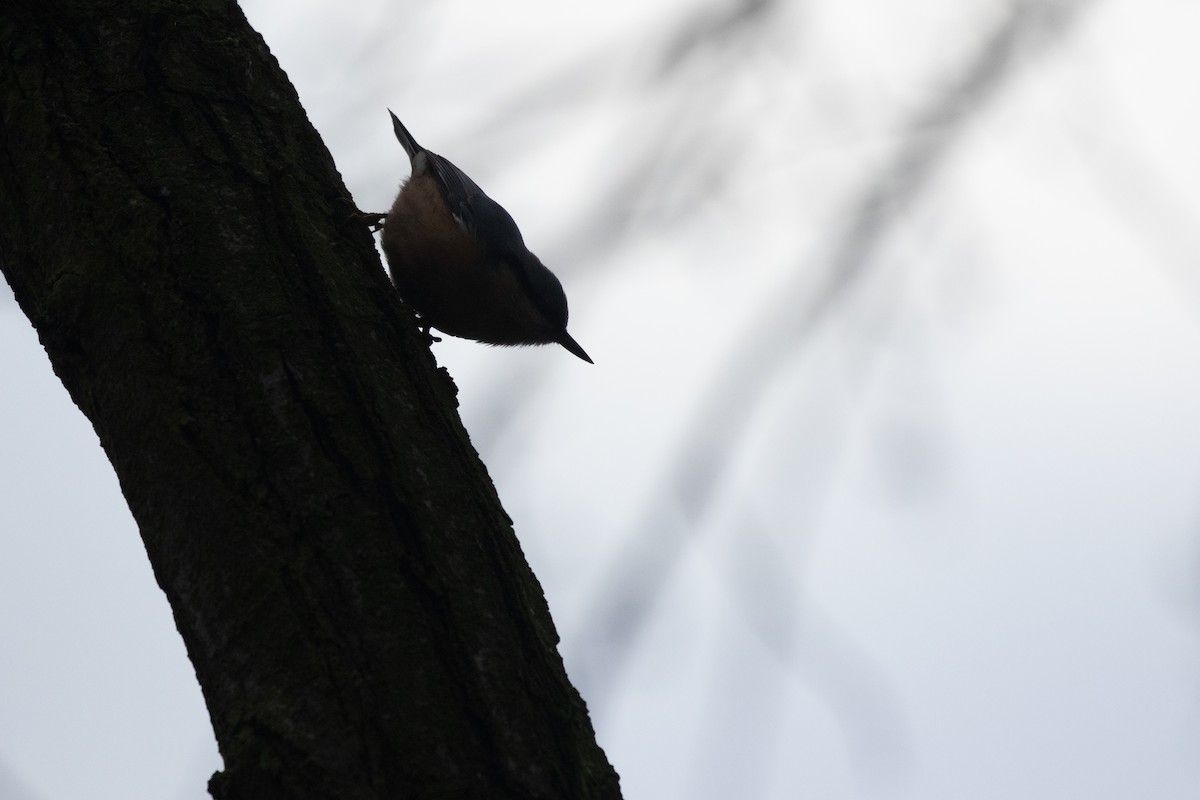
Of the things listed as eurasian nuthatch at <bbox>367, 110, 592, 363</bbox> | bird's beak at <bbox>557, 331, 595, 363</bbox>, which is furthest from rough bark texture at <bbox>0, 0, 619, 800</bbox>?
bird's beak at <bbox>557, 331, 595, 363</bbox>

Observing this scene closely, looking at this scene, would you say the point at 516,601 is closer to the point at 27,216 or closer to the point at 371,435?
the point at 371,435

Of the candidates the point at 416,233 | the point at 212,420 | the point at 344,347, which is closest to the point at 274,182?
the point at 344,347

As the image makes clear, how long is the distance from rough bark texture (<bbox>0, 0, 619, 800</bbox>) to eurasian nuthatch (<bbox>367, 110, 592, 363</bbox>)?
66.6 inches

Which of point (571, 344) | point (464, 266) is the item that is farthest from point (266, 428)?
point (571, 344)

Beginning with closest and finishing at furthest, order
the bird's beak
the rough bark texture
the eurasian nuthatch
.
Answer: the rough bark texture, the eurasian nuthatch, the bird's beak

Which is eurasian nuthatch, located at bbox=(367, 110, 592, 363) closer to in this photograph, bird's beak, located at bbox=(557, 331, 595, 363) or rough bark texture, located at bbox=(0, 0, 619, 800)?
bird's beak, located at bbox=(557, 331, 595, 363)

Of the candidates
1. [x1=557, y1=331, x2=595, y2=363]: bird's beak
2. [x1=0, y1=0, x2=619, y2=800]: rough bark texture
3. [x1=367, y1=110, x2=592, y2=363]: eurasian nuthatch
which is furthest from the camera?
[x1=557, y1=331, x2=595, y2=363]: bird's beak

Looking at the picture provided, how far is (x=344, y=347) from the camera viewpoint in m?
1.78

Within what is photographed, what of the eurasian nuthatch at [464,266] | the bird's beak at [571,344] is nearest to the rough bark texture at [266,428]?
the eurasian nuthatch at [464,266]

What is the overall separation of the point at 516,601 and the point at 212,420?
1.67 ft

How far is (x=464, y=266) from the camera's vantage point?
387 cm

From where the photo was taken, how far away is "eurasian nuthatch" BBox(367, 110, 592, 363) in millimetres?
3812

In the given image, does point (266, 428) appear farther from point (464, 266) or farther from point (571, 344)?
point (571, 344)

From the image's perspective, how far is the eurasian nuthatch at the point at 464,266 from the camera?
3812 millimetres
